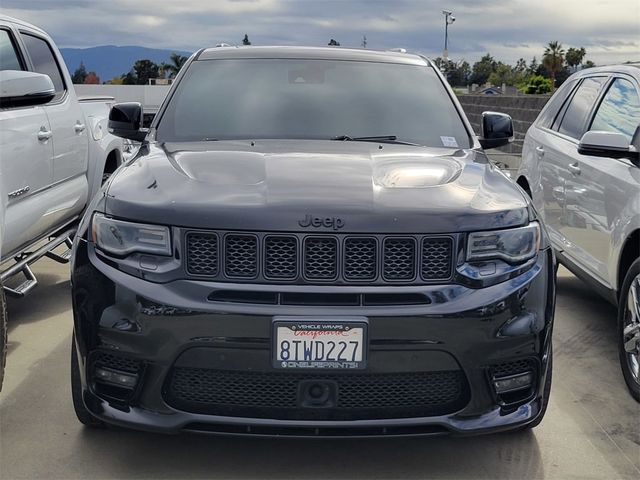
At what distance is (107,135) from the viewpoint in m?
6.80

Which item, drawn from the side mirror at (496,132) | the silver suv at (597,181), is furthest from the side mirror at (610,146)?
the side mirror at (496,132)

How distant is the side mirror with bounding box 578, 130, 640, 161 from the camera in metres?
4.51

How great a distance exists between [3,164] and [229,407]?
6.72 feet

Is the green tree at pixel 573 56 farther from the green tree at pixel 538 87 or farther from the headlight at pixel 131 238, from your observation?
the headlight at pixel 131 238

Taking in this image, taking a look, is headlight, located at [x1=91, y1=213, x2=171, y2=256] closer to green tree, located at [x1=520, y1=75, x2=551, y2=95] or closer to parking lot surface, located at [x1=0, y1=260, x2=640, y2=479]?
parking lot surface, located at [x1=0, y1=260, x2=640, y2=479]

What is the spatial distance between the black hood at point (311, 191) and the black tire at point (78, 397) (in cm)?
63

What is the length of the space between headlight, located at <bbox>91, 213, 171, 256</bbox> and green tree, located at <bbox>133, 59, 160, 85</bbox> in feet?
278

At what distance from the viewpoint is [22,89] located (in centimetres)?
416

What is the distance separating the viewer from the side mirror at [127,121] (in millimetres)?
4719

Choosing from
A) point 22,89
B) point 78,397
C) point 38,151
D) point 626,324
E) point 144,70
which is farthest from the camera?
point 144,70

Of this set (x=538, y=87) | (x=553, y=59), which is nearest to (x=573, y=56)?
(x=553, y=59)

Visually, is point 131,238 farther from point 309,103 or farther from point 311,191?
point 309,103

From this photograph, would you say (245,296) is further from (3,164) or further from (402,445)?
(3,164)

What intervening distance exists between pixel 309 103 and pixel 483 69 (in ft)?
393
